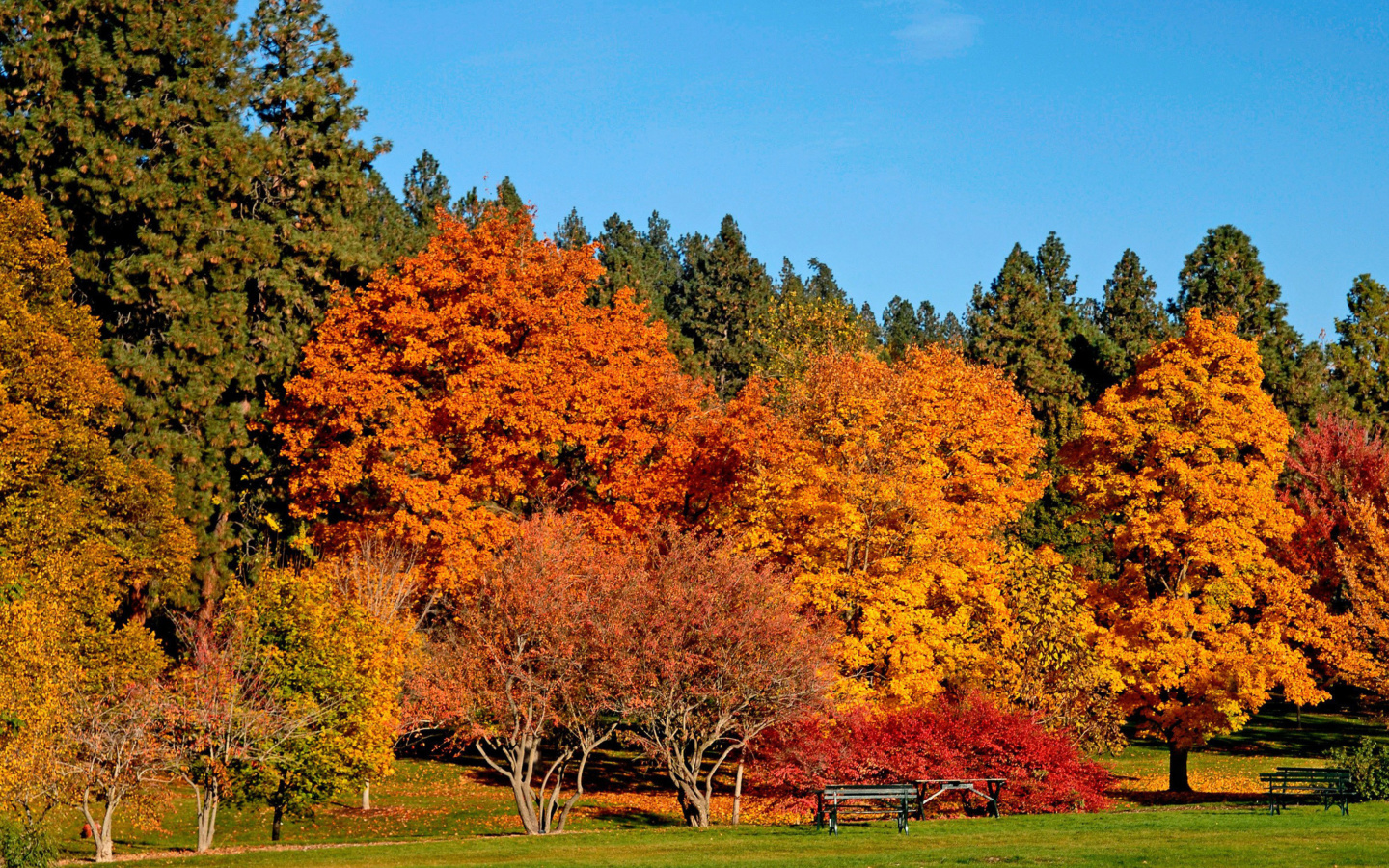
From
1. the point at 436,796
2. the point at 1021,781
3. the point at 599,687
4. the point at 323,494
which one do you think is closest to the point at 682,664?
the point at 599,687

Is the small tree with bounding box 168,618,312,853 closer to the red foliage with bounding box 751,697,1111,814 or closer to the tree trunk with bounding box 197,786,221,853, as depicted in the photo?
the tree trunk with bounding box 197,786,221,853

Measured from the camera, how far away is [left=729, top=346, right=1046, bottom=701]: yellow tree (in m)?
34.3

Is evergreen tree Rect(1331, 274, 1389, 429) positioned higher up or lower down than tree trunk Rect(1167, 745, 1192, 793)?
higher up

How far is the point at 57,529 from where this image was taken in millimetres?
29766

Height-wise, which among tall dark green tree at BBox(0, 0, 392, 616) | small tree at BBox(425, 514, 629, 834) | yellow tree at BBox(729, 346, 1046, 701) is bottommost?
small tree at BBox(425, 514, 629, 834)

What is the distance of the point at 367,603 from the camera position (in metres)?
32.3

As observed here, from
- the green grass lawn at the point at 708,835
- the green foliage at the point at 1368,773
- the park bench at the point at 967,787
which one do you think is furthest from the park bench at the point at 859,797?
the green foliage at the point at 1368,773

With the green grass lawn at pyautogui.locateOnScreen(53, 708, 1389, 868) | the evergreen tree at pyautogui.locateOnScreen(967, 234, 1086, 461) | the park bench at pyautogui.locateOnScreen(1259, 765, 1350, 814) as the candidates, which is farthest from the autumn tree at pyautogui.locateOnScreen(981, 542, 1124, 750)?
the evergreen tree at pyautogui.locateOnScreen(967, 234, 1086, 461)

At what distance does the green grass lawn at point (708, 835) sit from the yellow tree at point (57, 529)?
3.36 meters

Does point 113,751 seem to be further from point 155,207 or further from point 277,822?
point 155,207

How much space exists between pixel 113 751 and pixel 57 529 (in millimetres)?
6105

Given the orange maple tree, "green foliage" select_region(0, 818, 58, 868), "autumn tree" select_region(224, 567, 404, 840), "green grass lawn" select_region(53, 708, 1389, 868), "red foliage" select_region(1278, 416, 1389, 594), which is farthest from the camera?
"red foliage" select_region(1278, 416, 1389, 594)

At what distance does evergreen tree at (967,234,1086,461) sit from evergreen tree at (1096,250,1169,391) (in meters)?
2.41

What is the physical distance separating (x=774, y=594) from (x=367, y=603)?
31.4 ft
